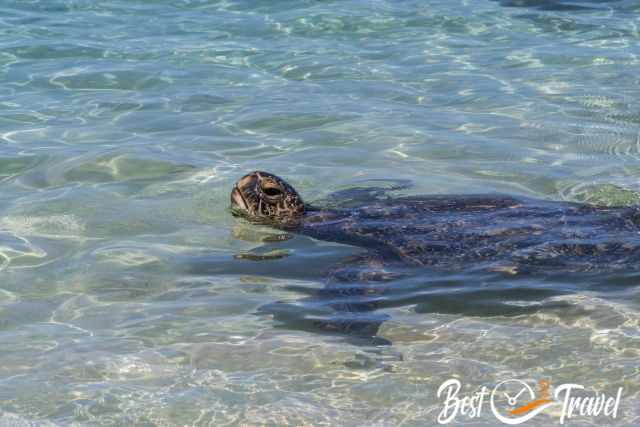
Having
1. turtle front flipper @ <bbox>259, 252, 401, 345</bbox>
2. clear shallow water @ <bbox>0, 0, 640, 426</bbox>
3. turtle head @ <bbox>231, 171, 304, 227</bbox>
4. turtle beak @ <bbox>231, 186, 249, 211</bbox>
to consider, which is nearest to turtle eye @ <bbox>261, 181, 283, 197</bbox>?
turtle head @ <bbox>231, 171, 304, 227</bbox>

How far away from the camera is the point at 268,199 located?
18.7ft

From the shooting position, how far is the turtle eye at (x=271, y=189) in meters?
5.66

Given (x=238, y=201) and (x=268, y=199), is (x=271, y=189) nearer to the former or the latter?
(x=268, y=199)

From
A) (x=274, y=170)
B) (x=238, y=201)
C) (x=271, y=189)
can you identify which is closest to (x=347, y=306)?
(x=271, y=189)

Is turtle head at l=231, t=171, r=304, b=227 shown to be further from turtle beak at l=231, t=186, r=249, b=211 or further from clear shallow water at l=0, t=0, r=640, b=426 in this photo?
clear shallow water at l=0, t=0, r=640, b=426

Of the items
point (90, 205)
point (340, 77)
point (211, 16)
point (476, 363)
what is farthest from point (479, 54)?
point (476, 363)

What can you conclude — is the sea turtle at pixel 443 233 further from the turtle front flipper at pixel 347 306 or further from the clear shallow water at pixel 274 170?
the clear shallow water at pixel 274 170

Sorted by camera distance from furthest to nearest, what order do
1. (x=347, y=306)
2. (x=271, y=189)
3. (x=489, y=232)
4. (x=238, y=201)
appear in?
(x=238, y=201) → (x=271, y=189) → (x=489, y=232) → (x=347, y=306)

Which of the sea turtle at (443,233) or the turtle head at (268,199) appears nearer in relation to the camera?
the sea turtle at (443,233)

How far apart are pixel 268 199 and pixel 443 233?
1066 millimetres

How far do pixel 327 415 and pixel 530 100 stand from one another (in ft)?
18.7

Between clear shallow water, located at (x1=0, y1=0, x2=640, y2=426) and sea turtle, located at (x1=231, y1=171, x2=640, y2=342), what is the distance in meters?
0.13

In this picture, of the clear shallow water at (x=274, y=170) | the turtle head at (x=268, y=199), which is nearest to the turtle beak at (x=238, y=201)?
the turtle head at (x=268, y=199)

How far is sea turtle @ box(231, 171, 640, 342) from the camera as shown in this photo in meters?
5.01
